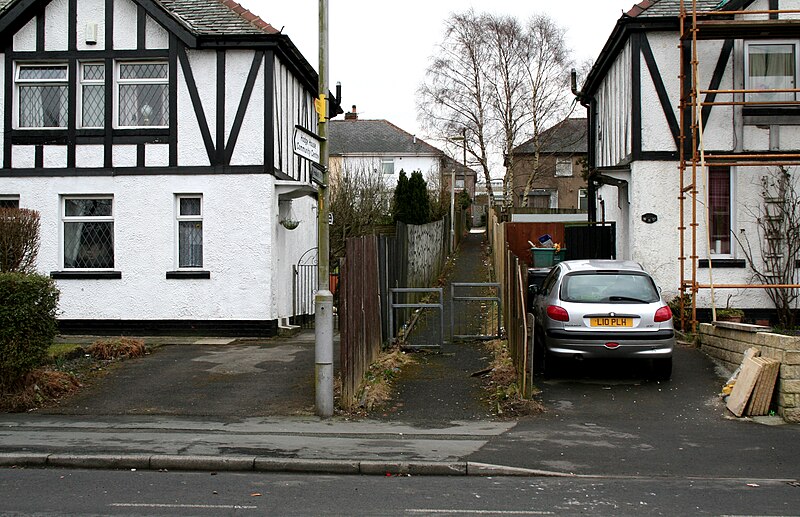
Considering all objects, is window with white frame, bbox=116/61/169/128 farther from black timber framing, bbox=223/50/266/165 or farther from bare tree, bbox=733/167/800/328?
bare tree, bbox=733/167/800/328

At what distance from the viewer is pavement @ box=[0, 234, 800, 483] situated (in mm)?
8305

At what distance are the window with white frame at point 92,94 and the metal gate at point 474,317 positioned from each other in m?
8.44

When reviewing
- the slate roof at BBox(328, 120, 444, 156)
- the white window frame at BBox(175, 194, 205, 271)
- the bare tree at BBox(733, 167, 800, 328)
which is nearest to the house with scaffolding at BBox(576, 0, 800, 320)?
the bare tree at BBox(733, 167, 800, 328)

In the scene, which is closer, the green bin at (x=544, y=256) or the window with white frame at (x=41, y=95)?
the window with white frame at (x=41, y=95)

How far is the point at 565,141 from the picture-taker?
4878 centimetres

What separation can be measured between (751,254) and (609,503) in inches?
464

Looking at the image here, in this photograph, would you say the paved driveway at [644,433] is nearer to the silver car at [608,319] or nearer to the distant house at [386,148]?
the silver car at [608,319]

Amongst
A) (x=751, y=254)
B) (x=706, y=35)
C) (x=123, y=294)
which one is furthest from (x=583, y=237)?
(x=123, y=294)

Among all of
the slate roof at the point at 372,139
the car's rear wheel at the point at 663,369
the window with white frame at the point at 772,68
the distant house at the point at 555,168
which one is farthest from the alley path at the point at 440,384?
the slate roof at the point at 372,139

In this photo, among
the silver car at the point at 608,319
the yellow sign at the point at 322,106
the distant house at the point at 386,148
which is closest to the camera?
the yellow sign at the point at 322,106

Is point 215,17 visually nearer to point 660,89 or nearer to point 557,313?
point 660,89

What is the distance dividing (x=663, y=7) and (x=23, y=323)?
14308 millimetres

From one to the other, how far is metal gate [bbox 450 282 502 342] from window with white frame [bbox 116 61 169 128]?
732 centimetres

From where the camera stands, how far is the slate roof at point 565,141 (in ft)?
148
